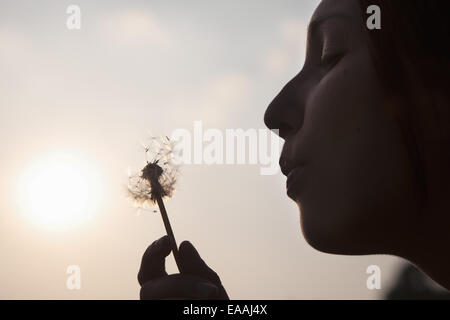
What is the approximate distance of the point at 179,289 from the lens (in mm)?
2352

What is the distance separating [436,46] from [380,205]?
58 centimetres

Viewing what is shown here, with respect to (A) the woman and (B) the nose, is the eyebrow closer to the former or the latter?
(A) the woman

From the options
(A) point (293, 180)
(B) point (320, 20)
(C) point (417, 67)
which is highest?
(B) point (320, 20)

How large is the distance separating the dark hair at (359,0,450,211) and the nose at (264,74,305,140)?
1.12 ft

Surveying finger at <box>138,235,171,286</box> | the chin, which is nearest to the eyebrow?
the chin

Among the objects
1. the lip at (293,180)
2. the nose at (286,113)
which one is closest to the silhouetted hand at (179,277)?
the lip at (293,180)

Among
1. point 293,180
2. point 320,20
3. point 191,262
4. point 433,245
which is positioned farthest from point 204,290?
point 320,20

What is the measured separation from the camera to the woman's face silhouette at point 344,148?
6.27 feet

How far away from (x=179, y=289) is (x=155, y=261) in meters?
0.28

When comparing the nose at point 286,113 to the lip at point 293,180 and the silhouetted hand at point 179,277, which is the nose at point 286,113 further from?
the silhouetted hand at point 179,277

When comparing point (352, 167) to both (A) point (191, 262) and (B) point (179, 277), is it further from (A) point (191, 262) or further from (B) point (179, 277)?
(A) point (191, 262)

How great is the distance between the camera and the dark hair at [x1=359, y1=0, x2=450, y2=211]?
6.16 feet

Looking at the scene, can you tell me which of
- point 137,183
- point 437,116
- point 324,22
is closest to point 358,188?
point 437,116
